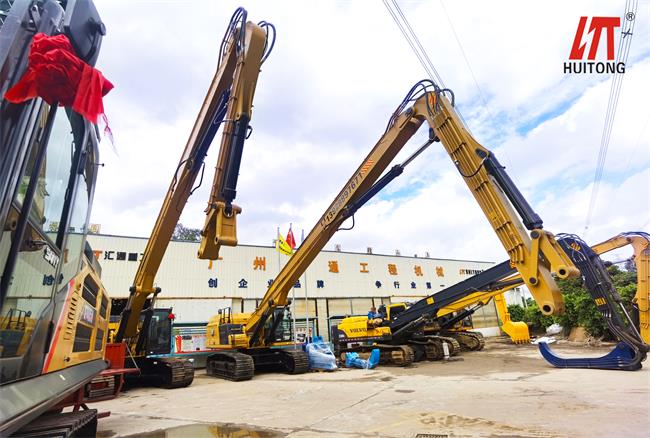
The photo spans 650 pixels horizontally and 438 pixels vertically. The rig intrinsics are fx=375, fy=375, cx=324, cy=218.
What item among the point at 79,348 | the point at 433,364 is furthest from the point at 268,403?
the point at 433,364

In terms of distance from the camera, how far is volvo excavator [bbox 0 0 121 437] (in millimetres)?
1553

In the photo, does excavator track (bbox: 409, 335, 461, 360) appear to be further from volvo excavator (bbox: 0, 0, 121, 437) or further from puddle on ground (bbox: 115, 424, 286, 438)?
volvo excavator (bbox: 0, 0, 121, 437)

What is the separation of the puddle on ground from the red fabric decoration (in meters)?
4.72

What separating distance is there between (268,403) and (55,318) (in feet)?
19.4

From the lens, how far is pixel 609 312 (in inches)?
356

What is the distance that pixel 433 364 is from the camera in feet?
43.1

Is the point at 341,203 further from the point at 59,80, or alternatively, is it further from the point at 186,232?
the point at 186,232

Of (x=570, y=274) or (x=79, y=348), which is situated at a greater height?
(x=570, y=274)

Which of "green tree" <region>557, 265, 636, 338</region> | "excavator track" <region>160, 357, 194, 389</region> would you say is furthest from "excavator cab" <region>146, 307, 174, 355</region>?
"green tree" <region>557, 265, 636, 338</region>

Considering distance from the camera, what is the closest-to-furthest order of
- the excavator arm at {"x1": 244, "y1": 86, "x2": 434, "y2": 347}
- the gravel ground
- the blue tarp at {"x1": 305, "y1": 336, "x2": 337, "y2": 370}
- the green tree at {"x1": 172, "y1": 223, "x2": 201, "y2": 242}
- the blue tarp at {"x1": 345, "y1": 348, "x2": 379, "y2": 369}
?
the gravel ground, the excavator arm at {"x1": 244, "y1": 86, "x2": 434, "y2": 347}, the blue tarp at {"x1": 305, "y1": 336, "x2": 337, "y2": 370}, the blue tarp at {"x1": 345, "y1": 348, "x2": 379, "y2": 369}, the green tree at {"x1": 172, "y1": 223, "x2": 201, "y2": 242}

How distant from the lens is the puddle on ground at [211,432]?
16.7 feet

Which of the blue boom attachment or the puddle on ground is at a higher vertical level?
the blue boom attachment

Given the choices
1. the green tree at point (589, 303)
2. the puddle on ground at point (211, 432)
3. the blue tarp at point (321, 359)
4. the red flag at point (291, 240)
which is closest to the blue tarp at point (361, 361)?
the blue tarp at point (321, 359)

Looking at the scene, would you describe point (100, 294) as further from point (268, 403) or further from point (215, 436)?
point (268, 403)
